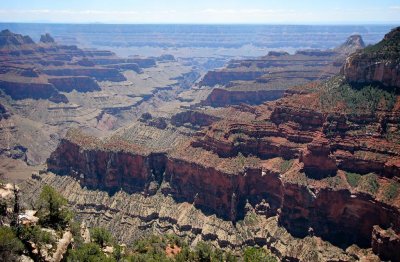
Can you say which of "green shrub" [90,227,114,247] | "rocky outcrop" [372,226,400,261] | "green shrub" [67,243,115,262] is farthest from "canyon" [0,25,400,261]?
"green shrub" [67,243,115,262]

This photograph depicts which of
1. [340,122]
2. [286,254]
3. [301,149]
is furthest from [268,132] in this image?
[286,254]

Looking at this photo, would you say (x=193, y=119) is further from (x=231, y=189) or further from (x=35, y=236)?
(x=35, y=236)

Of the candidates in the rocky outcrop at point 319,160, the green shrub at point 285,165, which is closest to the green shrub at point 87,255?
the green shrub at point 285,165

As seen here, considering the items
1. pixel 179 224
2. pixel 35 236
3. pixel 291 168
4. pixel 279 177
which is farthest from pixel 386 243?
pixel 35 236

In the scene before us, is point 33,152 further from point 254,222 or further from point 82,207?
point 254,222

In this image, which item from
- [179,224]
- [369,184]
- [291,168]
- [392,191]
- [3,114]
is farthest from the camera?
[3,114]

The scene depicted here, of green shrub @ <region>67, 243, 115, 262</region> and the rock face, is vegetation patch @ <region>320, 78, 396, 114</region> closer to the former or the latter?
the rock face
